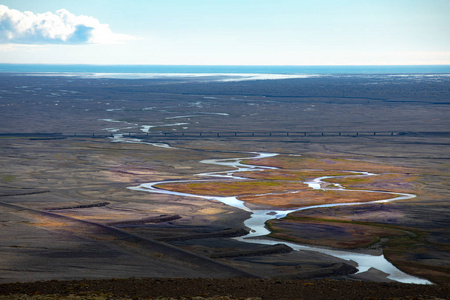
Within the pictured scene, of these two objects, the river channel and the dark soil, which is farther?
the river channel

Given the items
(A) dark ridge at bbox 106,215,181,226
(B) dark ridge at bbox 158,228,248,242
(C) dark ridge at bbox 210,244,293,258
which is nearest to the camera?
(C) dark ridge at bbox 210,244,293,258

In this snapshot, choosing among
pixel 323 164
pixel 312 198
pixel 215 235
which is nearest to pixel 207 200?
pixel 312 198

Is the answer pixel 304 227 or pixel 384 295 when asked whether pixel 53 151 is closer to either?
pixel 304 227

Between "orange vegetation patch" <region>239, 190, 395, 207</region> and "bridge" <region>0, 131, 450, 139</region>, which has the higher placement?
"orange vegetation patch" <region>239, 190, 395, 207</region>

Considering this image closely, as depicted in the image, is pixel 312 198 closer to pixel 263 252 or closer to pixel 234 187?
pixel 234 187

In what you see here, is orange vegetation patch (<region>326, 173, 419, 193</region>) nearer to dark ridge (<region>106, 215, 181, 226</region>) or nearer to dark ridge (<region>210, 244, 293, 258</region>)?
dark ridge (<region>106, 215, 181, 226</region>)

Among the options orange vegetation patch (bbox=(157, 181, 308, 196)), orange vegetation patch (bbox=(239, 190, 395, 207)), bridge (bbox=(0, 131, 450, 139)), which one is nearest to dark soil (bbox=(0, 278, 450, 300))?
orange vegetation patch (bbox=(239, 190, 395, 207))

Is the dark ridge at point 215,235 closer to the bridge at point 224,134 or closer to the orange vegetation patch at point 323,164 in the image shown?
the orange vegetation patch at point 323,164

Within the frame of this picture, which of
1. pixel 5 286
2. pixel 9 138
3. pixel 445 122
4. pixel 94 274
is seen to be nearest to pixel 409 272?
pixel 94 274
